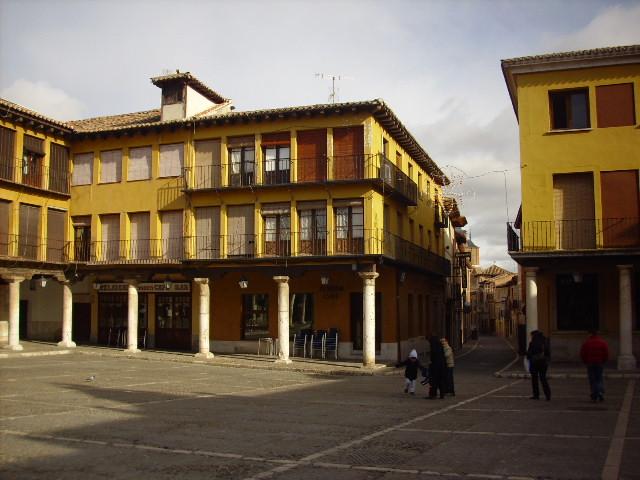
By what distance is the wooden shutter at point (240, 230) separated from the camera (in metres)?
30.0

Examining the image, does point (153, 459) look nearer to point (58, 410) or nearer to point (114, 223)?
point (58, 410)

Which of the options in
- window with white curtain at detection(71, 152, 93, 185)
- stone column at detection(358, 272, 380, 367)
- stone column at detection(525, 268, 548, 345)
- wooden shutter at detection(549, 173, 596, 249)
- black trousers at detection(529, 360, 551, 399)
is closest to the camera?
black trousers at detection(529, 360, 551, 399)

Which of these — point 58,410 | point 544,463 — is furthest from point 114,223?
point 544,463

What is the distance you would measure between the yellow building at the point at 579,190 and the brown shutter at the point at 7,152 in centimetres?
2113

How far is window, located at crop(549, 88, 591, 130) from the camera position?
25391 mm

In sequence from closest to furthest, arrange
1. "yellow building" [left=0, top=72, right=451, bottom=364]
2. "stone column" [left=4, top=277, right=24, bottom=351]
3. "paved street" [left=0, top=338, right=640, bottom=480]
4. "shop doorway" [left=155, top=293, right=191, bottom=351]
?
"paved street" [left=0, top=338, right=640, bottom=480] < "yellow building" [left=0, top=72, right=451, bottom=364] < "stone column" [left=4, top=277, right=24, bottom=351] < "shop doorway" [left=155, top=293, right=191, bottom=351]

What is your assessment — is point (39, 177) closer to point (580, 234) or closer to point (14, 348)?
point (14, 348)

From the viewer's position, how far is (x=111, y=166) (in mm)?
33344

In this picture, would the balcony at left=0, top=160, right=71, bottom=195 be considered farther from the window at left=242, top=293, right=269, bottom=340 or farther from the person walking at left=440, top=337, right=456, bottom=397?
the person walking at left=440, top=337, right=456, bottom=397

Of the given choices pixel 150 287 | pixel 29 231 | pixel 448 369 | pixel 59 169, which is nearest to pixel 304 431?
pixel 448 369

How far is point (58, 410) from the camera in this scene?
47.1ft

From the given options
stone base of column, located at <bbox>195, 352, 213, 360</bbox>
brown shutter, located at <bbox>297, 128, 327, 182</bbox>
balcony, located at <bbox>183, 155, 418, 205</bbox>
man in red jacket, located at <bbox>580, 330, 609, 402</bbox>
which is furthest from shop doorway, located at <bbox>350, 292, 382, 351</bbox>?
man in red jacket, located at <bbox>580, 330, 609, 402</bbox>

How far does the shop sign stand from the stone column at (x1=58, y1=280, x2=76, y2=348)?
182cm

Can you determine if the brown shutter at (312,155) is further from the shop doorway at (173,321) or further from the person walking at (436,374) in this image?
the person walking at (436,374)
